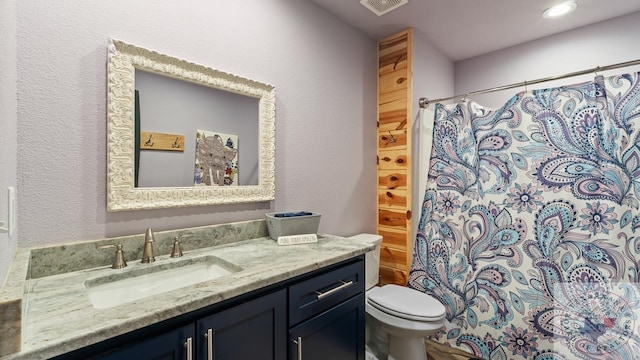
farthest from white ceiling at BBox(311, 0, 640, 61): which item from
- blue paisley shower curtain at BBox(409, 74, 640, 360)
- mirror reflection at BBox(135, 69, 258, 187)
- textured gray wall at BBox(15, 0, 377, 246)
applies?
mirror reflection at BBox(135, 69, 258, 187)

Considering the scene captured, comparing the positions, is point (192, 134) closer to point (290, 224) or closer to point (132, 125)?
point (132, 125)

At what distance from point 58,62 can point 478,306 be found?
256 cm

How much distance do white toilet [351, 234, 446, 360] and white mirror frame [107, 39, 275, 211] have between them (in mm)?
1056

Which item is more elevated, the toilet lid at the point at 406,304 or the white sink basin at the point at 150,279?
the white sink basin at the point at 150,279

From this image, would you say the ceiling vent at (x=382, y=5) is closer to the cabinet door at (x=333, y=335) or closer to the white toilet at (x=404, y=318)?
the cabinet door at (x=333, y=335)

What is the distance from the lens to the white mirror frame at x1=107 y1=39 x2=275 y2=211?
1.11m

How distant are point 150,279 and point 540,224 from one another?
2.09 metres

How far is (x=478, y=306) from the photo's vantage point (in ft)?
6.48

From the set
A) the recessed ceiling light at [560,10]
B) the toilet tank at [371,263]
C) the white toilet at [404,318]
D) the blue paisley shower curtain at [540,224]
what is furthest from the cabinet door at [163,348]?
the recessed ceiling light at [560,10]

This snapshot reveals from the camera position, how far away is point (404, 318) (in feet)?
5.44

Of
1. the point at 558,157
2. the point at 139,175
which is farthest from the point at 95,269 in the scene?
the point at 558,157

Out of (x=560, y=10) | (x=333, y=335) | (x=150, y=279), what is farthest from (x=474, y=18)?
(x=150, y=279)

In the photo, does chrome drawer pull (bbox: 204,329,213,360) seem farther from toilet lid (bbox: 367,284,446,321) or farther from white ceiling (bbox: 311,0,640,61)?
white ceiling (bbox: 311,0,640,61)

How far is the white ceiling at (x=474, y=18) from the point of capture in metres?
1.95
